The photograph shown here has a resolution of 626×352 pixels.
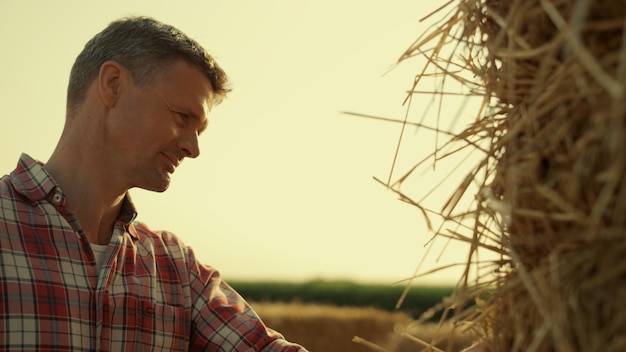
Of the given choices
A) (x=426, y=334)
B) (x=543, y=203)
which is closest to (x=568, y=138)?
(x=543, y=203)

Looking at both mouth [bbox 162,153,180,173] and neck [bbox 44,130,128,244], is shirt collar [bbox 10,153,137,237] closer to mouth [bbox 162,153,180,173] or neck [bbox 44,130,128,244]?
neck [bbox 44,130,128,244]

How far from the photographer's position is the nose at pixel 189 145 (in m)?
2.11

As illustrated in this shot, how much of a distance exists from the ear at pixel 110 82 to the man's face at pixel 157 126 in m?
0.02

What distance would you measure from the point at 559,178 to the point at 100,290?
4.24ft

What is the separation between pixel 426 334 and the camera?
588 cm

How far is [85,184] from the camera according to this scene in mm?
2090

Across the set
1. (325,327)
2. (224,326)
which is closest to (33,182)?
(224,326)

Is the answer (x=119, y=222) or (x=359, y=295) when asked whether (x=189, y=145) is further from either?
(x=359, y=295)

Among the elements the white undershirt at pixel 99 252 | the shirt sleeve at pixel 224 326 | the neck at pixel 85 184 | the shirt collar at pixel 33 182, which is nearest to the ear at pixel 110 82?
the neck at pixel 85 184

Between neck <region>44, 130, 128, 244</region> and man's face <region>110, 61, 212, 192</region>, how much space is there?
5 cm

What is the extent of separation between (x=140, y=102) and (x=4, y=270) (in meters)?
0.54

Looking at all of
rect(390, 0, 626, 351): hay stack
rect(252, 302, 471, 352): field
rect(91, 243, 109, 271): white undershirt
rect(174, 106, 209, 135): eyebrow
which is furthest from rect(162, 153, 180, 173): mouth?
rect(252, 302, 471, 352): field

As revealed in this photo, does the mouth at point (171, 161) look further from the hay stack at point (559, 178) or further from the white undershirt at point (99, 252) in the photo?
the hay stack at point (559, 178)

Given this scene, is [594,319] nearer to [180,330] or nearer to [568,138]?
[568,138]
